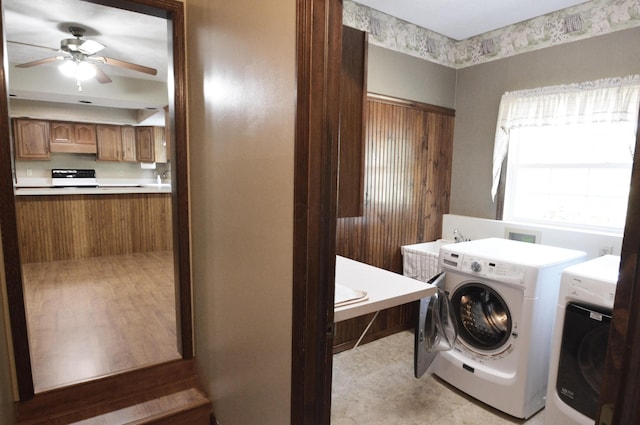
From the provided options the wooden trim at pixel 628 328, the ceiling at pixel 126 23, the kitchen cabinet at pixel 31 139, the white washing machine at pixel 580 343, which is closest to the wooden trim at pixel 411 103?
the ceiling at pixel 126 23

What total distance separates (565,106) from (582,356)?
192 cm

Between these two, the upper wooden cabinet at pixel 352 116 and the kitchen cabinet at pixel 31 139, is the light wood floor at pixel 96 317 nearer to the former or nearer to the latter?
the upper wooden cabinet at pixel 352 116

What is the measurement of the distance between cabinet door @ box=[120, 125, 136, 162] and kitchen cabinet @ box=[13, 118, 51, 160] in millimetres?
1204

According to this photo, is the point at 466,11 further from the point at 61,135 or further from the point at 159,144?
the point at 61,135

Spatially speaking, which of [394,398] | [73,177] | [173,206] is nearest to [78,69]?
[173,206]

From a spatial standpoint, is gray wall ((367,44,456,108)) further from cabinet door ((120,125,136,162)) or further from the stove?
the stove

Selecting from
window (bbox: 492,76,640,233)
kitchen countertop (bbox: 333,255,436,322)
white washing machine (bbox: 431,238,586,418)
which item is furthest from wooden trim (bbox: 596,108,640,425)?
window (bbox: 492,76,640,233)

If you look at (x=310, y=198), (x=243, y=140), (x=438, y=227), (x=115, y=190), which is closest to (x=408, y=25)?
(x=438, y=227)

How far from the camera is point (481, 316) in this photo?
2465 mm

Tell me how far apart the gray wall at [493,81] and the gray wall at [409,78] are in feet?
0.58

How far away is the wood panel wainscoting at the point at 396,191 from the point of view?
304 cm

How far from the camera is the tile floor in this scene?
2.26 meters

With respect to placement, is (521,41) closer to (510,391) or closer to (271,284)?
(510,391)

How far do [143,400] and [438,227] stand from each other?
2920 mm
